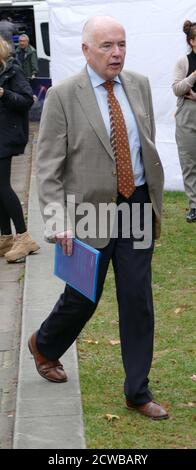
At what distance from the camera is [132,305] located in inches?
183

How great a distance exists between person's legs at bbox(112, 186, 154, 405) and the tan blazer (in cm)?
12

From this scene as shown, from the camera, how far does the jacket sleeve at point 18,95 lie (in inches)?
301

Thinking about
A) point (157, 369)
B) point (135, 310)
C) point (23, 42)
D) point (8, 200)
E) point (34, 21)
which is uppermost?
point (135, 310)

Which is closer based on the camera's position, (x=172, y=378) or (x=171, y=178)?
(x=172, y=378)

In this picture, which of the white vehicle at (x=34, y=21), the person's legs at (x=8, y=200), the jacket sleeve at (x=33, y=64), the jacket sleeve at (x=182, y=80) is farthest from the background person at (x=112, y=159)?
the white vehicle at (x=34, y=21)

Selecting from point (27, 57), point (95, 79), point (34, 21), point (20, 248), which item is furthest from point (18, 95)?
point (34, 21)

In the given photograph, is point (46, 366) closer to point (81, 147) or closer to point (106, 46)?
point (81, 147)

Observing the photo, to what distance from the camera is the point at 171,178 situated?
1096 centimetres

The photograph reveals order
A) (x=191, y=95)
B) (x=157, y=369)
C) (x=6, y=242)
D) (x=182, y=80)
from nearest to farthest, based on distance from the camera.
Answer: (x=157, y=369) → (x=6, y=242) → (x=182, y=80) → (x=191, y=95)

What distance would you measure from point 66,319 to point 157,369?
0.83 metres

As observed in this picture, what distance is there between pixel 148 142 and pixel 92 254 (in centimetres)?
60
